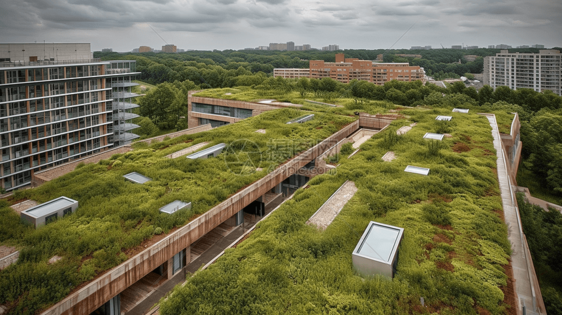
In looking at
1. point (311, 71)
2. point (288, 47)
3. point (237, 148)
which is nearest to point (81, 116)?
point (237, 148)

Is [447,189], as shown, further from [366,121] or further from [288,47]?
[288,47]

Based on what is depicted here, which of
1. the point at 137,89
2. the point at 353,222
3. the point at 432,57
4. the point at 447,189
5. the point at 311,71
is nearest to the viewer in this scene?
the point at 353,222

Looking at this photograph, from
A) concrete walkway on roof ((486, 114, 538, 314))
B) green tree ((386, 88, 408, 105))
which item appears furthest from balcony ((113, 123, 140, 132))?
concrete walkway on roof ((486, 114, 538, 314))

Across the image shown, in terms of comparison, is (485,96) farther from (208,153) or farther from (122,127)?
(122,127)

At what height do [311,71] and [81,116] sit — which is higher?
[311,71]

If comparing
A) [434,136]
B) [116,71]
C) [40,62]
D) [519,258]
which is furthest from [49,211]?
[116,71]

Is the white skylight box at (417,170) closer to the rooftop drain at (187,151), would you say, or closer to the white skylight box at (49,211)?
the rooftop drain at (187,151)

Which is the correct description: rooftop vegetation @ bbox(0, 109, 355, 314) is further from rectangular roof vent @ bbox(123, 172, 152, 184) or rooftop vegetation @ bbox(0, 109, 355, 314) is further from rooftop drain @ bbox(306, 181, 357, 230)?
rooftop drain @ bbox(306, 181, 357, 230)
